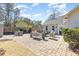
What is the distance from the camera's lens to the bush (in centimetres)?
739

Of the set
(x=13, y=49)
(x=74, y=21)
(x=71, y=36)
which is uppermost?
(x=74, y=21)

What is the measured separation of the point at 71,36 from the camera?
745 cm

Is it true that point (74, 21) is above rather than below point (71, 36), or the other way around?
above

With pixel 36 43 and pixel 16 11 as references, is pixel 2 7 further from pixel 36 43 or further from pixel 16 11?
pixel 36 43

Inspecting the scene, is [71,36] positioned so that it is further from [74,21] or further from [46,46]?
[46,46]

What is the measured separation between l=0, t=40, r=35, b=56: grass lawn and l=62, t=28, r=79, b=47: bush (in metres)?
0.86

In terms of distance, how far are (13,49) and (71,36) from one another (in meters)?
1.34

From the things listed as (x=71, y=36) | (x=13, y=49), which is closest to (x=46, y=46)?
(x=71, y=36)

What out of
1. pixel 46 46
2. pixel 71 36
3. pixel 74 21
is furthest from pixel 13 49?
pixel 74 21

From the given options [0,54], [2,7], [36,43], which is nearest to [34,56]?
[36,43]

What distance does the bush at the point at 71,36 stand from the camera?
24.2 ft

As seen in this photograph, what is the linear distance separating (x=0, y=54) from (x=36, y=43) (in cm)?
85

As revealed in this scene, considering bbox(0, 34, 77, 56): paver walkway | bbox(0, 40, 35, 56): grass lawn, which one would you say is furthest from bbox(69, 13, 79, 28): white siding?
bbox(0, 40, 35, 56): grass lawn

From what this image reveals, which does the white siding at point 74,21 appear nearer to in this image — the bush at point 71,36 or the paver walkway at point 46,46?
the bush at point 71,36
